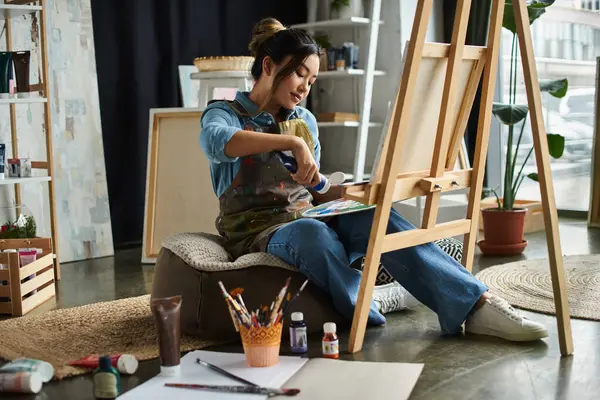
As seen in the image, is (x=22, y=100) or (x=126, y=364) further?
(x=22, y=100)

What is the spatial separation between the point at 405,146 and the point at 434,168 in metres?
0.16

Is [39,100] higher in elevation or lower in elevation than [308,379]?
higher

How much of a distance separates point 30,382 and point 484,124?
1.54 metres

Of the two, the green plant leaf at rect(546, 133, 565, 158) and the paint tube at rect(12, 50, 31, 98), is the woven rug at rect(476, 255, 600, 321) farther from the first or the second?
the paint tube at rect(12, 50, 31, 98)

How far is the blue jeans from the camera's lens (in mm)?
2482

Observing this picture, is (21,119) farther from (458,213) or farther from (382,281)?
(458,213)

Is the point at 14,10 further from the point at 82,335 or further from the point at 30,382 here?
the point at 30,382

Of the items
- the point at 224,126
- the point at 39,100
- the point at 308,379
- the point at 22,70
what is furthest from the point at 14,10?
the point at 308,379

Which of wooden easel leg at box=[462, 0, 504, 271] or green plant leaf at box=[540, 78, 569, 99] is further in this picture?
green plant leaf at box=[540, 78, 569, 99]

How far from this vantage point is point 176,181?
14.1 ft

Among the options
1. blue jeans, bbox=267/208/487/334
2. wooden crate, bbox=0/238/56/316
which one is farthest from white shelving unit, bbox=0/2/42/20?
blue jeans, bbox=267/208/487/334

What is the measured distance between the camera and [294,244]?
99.6 inches

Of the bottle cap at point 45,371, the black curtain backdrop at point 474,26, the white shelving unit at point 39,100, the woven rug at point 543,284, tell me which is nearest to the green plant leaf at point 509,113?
the woven rug at point 543,284

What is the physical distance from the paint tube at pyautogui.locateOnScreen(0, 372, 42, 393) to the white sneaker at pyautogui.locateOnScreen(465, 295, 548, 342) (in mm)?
1240
